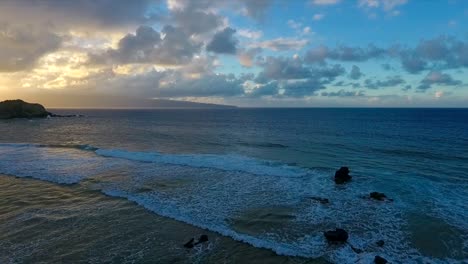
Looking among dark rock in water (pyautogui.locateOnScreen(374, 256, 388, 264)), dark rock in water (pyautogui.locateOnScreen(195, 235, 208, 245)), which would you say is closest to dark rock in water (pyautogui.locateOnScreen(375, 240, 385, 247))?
dark rock in water (pyautogui.locateOnScreen(374, 256, 388, 264))

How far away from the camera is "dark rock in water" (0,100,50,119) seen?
12912cm

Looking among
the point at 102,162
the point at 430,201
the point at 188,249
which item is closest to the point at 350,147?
the point at 430,201

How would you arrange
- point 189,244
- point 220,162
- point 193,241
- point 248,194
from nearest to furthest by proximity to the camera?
point 189,244 → point 193,241 → point 248,194 → point 220,162

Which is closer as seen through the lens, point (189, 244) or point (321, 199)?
point (189, 244)

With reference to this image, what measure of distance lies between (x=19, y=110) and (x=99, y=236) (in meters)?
144

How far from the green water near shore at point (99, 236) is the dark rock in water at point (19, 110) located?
131m

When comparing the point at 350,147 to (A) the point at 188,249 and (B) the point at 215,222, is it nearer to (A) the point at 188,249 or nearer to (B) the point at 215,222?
(B) the point at 215,222

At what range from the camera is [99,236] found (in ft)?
53.0

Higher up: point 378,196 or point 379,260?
point 378,196

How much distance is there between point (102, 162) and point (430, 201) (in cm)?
3214

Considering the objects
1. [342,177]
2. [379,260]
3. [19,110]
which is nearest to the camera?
[379,260]

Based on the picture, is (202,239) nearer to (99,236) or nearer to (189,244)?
(189,244)

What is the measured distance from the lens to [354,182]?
2752 centimetres

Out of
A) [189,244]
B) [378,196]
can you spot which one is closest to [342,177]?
[378,196]
